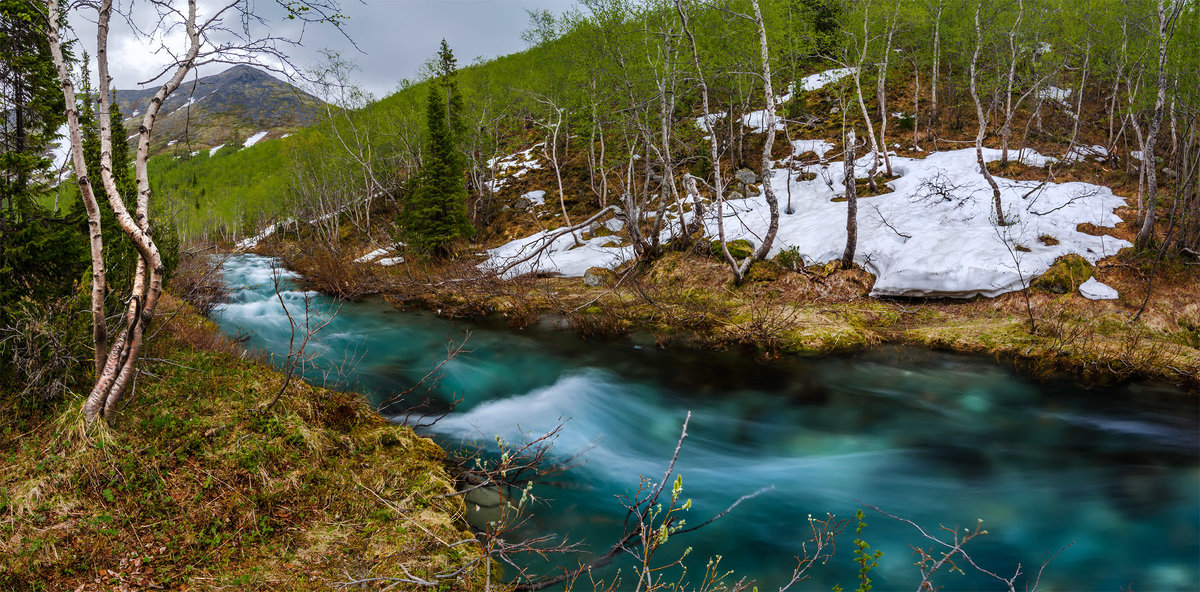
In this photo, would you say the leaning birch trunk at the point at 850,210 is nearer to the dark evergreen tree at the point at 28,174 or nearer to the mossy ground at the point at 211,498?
the mossy ground at the point at 211,498

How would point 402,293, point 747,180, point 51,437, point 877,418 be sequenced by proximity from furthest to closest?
1. point 747,180
2. point 402,293
3. point 877,418
4. point 51,437

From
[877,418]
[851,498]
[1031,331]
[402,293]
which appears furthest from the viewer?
[402,293]

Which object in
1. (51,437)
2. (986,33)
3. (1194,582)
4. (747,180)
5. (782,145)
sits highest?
(986,33)

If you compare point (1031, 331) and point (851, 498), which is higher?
point (1031, 331)

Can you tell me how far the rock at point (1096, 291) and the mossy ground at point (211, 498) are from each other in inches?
507

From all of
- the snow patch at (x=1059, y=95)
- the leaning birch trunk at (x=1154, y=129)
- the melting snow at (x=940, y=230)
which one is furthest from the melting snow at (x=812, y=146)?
the leaning birch trunk at (x=1154, y=129)

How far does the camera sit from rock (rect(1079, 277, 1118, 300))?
10.2 m

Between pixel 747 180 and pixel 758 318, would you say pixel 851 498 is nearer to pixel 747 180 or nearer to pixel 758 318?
pixel 758 318

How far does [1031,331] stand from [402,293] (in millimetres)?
15554

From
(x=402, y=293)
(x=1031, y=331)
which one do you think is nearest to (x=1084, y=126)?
(x=1031, y=331)

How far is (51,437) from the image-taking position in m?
4.49

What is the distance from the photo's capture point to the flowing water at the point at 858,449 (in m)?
5.10

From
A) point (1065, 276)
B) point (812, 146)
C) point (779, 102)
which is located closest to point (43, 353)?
point (1065, 276)

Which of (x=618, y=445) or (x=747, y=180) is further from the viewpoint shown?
(x=747, y=180)
